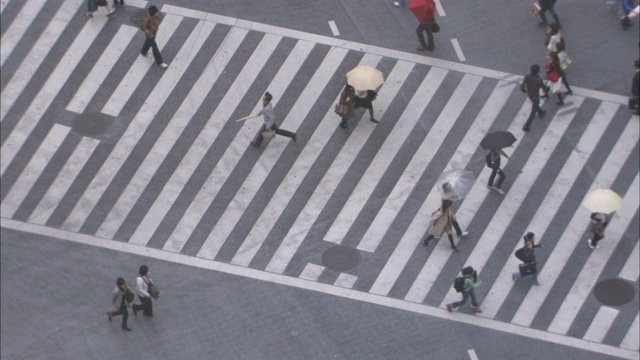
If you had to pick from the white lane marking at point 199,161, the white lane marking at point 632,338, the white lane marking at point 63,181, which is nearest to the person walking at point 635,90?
the white lane marking at point 632,338

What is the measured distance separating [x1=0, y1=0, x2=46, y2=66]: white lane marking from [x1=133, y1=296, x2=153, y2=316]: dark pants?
8.12 m

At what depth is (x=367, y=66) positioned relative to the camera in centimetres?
3741

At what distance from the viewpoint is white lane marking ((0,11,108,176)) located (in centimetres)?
3747

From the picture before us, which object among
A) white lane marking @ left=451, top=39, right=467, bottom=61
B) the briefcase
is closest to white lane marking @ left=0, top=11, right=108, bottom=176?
white lane marking @ left=451, top=39, right=467, bottom=61

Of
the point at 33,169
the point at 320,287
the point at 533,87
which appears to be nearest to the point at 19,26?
the point at 33,169

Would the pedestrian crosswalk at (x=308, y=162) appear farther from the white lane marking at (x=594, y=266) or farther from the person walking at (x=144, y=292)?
the person walking at (x=144, y=292)

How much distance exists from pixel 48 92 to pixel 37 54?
4.10ft

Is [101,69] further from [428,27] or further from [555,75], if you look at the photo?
[555,75]

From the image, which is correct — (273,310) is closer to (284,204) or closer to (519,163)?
(284,204)

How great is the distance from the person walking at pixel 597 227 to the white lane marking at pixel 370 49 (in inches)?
157

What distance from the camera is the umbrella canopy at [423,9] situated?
38375mm

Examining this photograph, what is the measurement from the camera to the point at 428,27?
38719 mm

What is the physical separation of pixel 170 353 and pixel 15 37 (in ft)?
32.7

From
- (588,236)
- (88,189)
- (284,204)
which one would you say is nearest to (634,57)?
(588,236)
